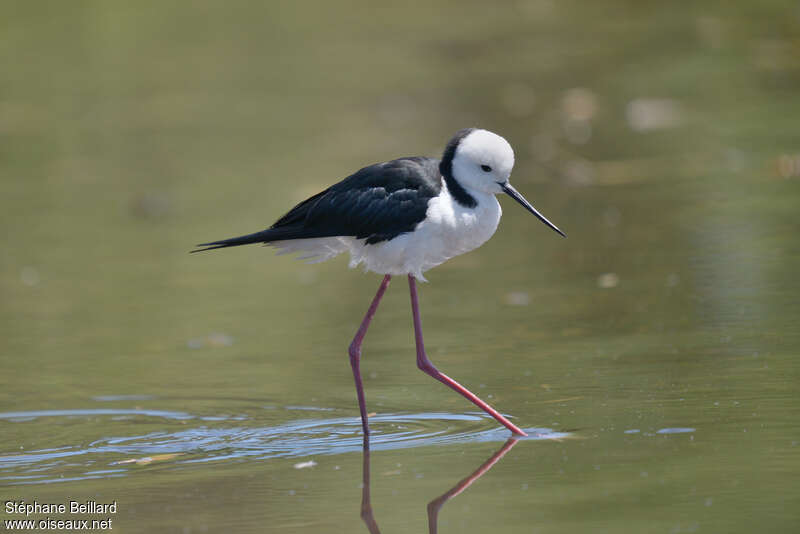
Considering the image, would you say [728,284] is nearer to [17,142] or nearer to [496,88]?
[496,88]

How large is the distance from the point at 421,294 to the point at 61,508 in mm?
3515

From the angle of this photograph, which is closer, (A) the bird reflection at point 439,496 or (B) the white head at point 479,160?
(A) the bird reflection at point 439,496

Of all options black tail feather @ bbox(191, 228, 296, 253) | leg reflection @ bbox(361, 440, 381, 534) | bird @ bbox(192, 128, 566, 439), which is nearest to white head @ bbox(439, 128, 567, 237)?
bird @ bbox(192, 128, 566, 439)

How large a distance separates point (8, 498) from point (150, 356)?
7.36 feet

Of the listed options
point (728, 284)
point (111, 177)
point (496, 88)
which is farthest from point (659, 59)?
point (728, 284)

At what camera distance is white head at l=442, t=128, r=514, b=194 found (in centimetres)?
551

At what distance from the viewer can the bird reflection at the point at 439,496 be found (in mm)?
4547

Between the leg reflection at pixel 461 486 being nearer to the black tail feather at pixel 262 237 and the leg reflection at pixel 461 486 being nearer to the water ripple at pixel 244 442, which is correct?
the water ripple at pixel 244 442

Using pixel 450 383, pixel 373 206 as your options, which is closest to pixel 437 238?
pixel 373 206

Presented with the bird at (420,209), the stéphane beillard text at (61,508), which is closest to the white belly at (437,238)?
the bird at (420,209)

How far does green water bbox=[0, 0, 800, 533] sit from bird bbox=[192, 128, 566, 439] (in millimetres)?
582

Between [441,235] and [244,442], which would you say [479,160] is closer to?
[441,235]

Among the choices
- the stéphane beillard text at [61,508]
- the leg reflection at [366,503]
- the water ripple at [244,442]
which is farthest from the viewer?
the water ripple at [244,442]

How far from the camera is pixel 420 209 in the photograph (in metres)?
5.50
